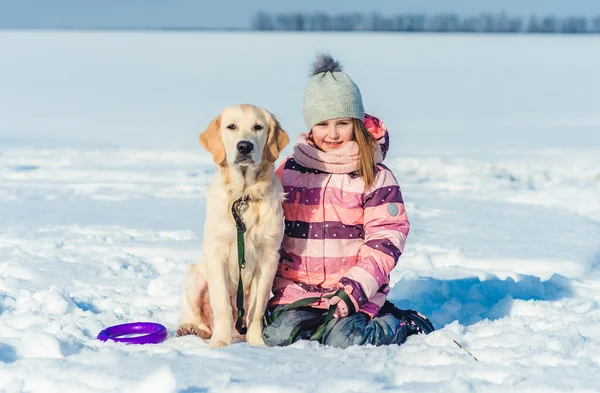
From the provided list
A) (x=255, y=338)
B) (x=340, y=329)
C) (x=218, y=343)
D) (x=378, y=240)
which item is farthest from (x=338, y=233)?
(x=218, y=343)

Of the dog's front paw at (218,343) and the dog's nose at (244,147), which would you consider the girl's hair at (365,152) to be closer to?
the dog's nose at (244,147)

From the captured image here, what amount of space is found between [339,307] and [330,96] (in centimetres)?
101

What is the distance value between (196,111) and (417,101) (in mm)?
5537

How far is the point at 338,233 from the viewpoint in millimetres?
3496

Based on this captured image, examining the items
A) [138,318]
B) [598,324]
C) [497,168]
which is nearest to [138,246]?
[138,318]

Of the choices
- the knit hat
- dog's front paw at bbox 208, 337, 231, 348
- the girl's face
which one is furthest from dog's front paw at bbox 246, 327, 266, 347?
the knit hat

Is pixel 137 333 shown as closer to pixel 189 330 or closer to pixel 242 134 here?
pixel 189 330

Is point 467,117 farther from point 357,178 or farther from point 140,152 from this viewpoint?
point 357,178

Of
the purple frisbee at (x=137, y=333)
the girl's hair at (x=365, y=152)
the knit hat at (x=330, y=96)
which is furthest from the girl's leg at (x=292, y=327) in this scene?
the knit hat at (x=330, y=96)

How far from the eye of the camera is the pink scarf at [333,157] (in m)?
3.50

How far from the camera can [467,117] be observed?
51.9 ft

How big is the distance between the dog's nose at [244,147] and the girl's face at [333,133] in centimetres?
51

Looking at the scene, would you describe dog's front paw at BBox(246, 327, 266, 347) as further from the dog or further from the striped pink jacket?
the striped pink jacket

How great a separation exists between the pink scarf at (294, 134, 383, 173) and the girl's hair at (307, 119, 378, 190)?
1.0 inches
